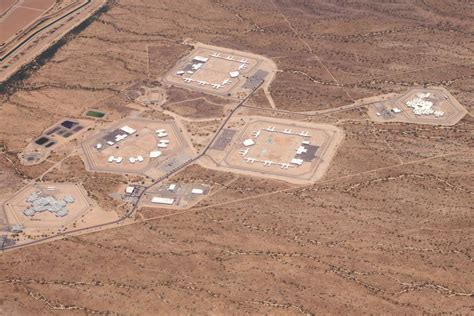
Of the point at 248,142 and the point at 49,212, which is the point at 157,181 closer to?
the point at 49,212

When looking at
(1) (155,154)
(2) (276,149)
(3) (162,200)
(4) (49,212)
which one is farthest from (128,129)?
(2) (276,149)

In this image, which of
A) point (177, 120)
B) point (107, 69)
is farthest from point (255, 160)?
point (107, 69)

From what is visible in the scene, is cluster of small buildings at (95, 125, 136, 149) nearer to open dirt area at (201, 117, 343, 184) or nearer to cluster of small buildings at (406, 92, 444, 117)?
open dirt area at (201, 117, 343, 184)

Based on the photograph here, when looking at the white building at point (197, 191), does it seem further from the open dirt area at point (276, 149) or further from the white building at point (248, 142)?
the white building at point (248, 142)

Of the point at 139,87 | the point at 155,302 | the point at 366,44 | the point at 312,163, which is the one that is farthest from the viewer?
the point at 366,44

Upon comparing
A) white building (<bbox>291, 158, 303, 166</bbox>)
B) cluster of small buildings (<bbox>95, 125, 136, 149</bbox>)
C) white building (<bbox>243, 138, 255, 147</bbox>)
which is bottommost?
white building (<bbox>291, 158, 303, 166</bbox>)

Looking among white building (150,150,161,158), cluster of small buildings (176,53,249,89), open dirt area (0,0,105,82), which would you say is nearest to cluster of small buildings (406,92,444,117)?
cluster of small buildings (176,53,249,89)

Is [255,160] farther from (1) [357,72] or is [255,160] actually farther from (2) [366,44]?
(2) [366,44]

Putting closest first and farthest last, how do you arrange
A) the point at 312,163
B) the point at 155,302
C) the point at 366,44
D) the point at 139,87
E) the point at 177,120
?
the point at 155,302, the point at 312,163, the point at 177,120, the point at 139,87, the point at 366,44

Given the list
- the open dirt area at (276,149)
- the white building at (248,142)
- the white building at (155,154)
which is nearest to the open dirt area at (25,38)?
the white building at (155,154)
